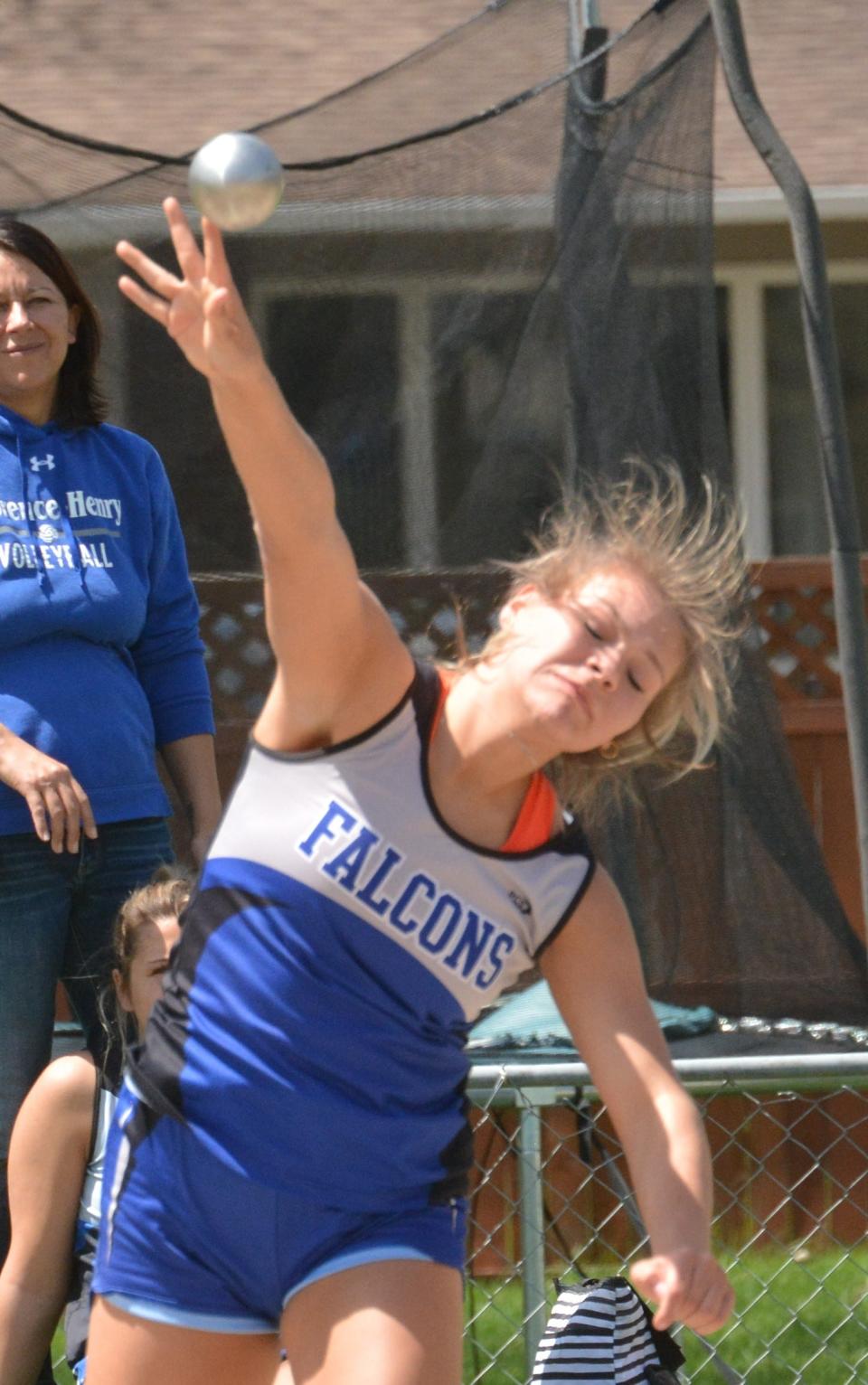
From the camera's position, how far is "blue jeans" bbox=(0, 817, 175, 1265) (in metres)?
2.76

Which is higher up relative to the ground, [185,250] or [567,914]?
[185,250]

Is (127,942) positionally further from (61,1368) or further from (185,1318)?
(61,1368)

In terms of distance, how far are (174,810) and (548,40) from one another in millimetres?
2160

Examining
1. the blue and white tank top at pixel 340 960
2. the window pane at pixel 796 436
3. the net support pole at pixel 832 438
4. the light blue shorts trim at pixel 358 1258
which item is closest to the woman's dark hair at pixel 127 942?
the blue and white tank top at pixel 340 960

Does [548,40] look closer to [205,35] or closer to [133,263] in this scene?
[133,263]

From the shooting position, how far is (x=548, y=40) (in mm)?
4422

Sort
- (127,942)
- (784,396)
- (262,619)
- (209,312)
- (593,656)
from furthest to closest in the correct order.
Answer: (784,396) → (262,619) → (127,942) → (593,656) → (209,312)

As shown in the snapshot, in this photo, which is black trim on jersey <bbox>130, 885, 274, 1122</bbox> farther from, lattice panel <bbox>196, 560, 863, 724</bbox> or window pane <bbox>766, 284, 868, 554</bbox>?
window pane <bbox>766, 284, 868, 554</bbox>

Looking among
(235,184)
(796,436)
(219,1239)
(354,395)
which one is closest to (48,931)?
(219,1239)

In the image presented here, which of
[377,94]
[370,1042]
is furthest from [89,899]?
[377,94]

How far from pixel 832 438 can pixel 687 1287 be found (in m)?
2.10

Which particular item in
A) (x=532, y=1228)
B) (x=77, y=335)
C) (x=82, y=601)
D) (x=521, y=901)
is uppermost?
(x=77, y=335)

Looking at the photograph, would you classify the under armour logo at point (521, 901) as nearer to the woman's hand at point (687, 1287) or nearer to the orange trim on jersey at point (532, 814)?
the orange trim on jersey at point (532, 814)

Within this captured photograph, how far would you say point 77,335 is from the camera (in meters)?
3.06
